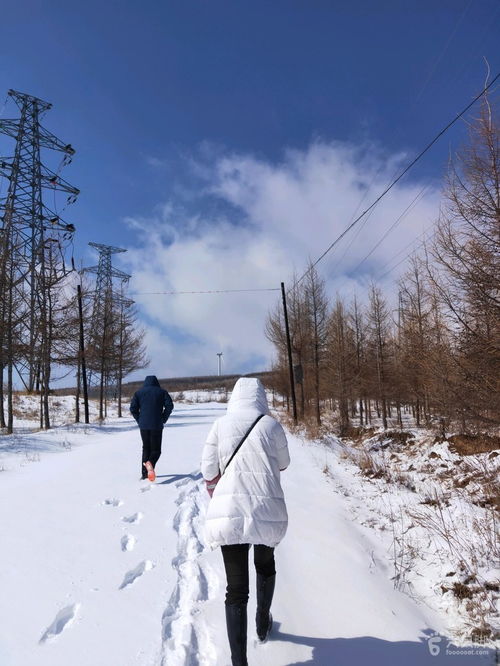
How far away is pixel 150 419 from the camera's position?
273 inches


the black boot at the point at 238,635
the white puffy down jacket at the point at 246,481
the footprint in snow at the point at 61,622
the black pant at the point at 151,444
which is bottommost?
the footprint in snow at the point at 61,622

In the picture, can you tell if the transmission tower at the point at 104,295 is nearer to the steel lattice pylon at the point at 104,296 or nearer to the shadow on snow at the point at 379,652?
the steel lattice pylon at the point at 104,296

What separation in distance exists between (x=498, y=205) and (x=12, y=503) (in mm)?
9621

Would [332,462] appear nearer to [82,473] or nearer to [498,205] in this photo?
[82,473]

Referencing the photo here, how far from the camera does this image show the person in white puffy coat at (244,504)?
231 centimetres

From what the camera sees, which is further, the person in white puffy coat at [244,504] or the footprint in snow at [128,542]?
the footprint in snow at [128,542]

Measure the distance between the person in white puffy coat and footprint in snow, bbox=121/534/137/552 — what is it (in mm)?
1928

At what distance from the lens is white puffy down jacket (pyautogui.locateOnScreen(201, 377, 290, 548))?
231 cm

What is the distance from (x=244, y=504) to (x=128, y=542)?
2598mm

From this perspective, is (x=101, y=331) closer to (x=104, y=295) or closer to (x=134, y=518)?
(x=104, y=295)

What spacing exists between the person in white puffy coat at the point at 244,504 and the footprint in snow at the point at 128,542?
1928 mm

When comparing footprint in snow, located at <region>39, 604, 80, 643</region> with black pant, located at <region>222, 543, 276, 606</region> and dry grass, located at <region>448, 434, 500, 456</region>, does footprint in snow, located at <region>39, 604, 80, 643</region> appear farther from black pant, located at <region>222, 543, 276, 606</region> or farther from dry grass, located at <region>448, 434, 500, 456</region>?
dry grass, located at <region>448, 434, 500, 456</region>

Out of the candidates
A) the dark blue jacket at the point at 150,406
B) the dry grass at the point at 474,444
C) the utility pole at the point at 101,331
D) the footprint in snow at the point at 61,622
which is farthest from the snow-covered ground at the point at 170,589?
the utility pole at the point at 101,331

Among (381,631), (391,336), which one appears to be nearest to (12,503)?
(381,631)
